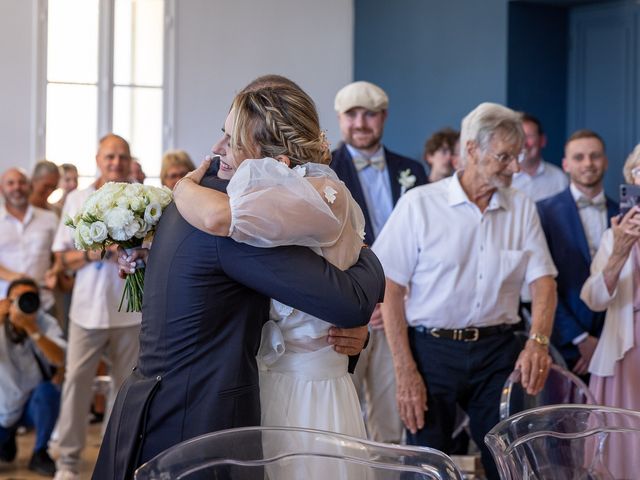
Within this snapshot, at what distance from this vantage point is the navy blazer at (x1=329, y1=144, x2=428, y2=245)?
495cm

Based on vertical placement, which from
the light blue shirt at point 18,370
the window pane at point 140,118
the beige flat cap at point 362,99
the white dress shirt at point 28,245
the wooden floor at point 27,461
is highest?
the window pane at point 140,118

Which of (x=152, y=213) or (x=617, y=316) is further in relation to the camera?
(x=617, y=316)

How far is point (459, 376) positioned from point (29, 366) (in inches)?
112

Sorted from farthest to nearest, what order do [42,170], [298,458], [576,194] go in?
[42,170] → [576,194] → [298,458]

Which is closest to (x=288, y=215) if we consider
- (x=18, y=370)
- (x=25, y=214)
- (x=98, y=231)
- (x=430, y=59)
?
(x=98, y=231)

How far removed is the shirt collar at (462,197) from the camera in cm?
372

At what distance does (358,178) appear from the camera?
16.6ft

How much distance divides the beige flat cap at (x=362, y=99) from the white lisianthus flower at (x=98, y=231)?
276cm

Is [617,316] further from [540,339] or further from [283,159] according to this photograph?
[283,159]

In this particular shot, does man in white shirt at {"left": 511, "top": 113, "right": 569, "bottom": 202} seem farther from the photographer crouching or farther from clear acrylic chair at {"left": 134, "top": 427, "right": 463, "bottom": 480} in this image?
clear acrylic chair at {"left": 134, "top": 427, "right": 463, "bottom": 480}

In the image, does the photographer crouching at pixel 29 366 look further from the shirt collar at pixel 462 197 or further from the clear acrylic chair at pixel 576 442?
the clear acrylic chair at pixel 576 442

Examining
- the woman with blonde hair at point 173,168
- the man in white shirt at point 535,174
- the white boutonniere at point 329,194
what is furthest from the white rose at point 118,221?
the man in white shirt at point 535,174

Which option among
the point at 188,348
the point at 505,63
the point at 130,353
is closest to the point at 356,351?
the point at 188,348

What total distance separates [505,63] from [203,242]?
6551mm
